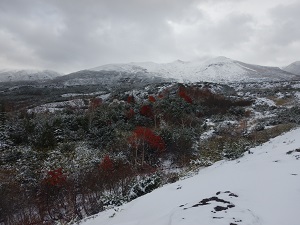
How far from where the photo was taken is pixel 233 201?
7523 mm

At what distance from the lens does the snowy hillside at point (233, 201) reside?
656 cm

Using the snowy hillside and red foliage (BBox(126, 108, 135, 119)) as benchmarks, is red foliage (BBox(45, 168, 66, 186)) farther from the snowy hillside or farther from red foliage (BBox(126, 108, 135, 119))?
red foliage (BBox(126, 108, 135, 119))

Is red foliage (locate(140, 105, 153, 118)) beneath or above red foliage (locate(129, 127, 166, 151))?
above

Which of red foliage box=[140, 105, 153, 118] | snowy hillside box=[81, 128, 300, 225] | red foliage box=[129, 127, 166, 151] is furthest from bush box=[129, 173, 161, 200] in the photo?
red foliage box=[140, 105, 153, 118]

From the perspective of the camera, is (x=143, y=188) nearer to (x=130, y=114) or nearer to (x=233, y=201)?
(x=233, y=201)

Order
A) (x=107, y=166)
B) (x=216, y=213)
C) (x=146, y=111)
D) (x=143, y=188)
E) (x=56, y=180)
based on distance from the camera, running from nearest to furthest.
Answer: (x=216, y=213), (x=143, y=188), (x=56, y=180), (x=107, y=166), (x=146, y=111)

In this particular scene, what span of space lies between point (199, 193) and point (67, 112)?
52.8m

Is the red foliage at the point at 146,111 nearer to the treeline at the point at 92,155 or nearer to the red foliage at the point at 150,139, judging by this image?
the treeline at the point at 92,155

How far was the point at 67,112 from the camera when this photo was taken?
58312mm

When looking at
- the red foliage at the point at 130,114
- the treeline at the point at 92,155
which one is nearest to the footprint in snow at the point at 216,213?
the treeline at the point at 92,155

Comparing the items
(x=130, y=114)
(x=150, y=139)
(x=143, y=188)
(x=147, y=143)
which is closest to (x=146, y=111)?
(x=130, y=114)

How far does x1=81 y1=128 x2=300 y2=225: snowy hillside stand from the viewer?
6.56m

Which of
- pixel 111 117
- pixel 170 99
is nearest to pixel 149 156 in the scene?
pixel 111 117

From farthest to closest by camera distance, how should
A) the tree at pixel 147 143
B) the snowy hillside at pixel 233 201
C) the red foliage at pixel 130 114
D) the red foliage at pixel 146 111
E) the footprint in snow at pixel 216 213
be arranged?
the red foliage at pixel 146 111 < the red foliage at pixel 130 114 < the tree at pixel 147 143 < the snowy hillside at pixel 233 201 < the footprint in snow at pixel 216 213
